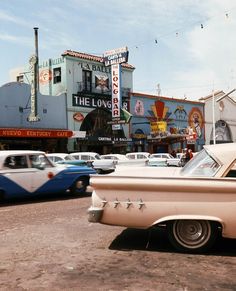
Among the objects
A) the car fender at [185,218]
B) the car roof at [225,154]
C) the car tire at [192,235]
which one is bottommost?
the car tire at [192,235]

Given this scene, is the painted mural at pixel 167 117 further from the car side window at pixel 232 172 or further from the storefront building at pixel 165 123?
the car side window at pixel 232 172

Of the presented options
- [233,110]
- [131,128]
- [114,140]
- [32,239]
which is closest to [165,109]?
[131,128]

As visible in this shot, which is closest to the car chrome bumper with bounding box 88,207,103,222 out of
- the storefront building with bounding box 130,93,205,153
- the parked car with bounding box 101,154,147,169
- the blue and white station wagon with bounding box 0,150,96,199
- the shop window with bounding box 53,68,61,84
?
the blue and white station wagon with bounding box 0,150,96,199

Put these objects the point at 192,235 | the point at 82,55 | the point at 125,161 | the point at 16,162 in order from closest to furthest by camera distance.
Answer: the point at 192,235 → the point at 16,162 → the point at 125,161 → the point at 82,55

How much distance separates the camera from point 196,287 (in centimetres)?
488

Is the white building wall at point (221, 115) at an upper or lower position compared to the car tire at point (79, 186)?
upper

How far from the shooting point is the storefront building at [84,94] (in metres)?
33.8

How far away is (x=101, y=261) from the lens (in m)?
5.91

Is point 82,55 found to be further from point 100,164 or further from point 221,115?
point 221,115

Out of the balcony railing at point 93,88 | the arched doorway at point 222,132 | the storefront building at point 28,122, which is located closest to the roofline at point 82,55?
the balcony railing at point 93,88

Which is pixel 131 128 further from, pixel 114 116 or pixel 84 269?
pixel 84 269

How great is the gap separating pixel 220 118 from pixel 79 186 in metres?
39.0

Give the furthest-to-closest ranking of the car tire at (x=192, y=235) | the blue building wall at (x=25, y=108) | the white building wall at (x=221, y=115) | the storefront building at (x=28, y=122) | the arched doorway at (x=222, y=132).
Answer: the arched doorway at (x=222, y=132) → the white building wall at (x=221, y=115) → the blue building wall at (x=25, y=108) → the storefront building at (x=28, y=122) → the car tire at (x=192, y=235)

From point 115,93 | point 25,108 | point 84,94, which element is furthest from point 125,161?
point 84,94
